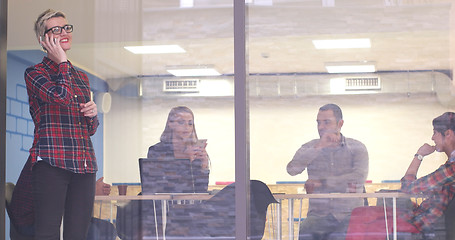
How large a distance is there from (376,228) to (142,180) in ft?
4.01

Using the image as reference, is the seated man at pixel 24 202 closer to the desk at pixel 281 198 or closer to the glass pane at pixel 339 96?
the desk at pixel 281 198

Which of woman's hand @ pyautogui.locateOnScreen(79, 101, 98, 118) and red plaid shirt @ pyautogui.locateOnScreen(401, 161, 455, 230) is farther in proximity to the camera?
woman's hand @ pyautogui.locateOnScreen(79, 101, 98, 118)

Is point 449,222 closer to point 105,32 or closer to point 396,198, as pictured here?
point 396,198

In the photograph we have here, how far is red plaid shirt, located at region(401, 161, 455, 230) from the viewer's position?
3.60 meters

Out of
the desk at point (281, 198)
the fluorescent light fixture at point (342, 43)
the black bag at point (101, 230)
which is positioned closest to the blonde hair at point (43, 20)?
the desk at point (281, 198)

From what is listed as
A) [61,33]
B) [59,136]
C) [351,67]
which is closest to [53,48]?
[61,33]

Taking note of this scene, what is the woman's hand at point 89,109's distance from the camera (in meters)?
3.95

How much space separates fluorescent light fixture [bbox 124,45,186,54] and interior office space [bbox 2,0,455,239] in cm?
1

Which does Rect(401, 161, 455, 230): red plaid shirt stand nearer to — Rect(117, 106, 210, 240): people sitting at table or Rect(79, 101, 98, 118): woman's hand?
Rect(117, 106, 210, 240): people sitting at table

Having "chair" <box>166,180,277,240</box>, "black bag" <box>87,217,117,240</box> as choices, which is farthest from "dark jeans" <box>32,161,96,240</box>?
"chair" <box>166,180,277,240</box>

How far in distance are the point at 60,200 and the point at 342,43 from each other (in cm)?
160

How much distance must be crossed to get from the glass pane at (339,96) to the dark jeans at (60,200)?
2.86ft

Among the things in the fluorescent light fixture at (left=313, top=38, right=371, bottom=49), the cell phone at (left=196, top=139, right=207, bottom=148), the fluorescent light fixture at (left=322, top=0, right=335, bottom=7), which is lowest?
the cell phone at (left=196, top=139, right=207, bottom=148)

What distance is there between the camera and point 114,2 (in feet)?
13.4
